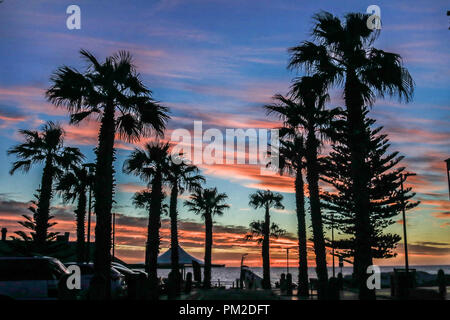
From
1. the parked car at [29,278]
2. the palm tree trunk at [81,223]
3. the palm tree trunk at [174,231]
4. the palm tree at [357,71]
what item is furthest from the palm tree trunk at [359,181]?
the palm tree trunk at [81,223]

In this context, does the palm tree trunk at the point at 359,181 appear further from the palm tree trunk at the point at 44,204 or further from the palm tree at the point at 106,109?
the palm tree trunk at the point at 44,204

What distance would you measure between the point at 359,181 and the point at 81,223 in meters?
25.5

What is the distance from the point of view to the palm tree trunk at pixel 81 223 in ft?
127

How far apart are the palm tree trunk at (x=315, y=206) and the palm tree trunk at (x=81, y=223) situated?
59.6ft

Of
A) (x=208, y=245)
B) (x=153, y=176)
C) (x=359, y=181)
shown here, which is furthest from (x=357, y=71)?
(x=208, y=245)

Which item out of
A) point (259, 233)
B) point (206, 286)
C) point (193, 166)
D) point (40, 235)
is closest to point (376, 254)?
point (259, 233)

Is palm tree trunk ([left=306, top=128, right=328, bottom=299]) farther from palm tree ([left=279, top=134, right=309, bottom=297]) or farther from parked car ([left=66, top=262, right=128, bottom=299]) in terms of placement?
parked car ([left=66, top=262, right=128, bottom=299])

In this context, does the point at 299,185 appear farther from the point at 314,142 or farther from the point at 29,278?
the point at 29,278

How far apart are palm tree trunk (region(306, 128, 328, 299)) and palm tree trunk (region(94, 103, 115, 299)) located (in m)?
12.1

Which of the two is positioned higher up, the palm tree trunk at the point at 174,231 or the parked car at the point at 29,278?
the palm tree trunk at the point at 174,231

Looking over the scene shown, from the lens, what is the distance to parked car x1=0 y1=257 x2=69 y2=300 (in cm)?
1590

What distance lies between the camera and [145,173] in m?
38.4

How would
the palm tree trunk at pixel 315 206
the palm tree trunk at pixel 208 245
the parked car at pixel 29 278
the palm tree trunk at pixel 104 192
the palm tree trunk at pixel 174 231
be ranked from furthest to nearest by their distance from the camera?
the palm tree trunk at pixel 208 245
the palm tree trunk at pixel 174 231
the palm tree trunk at pixel 315 206
the palm tree trunk at pixel 104 192
the parked car at pixel 29 278

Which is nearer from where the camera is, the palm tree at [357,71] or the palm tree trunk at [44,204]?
the palm tree at [357,71]
